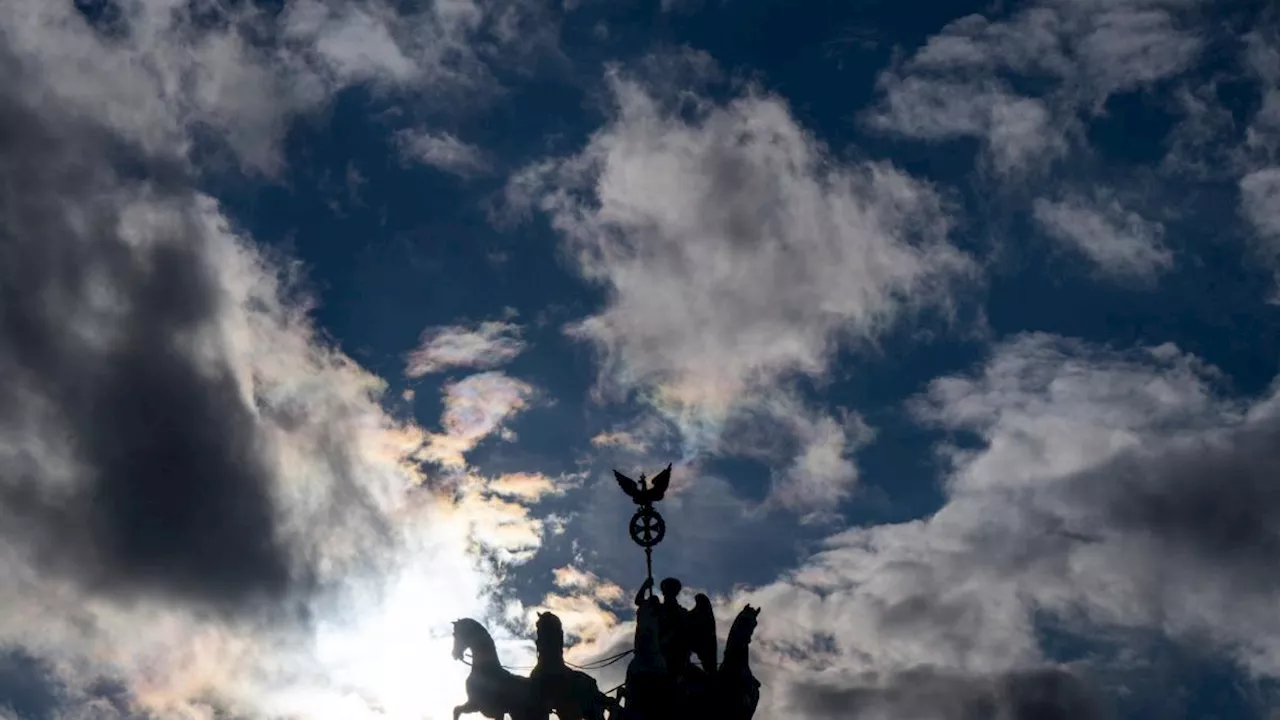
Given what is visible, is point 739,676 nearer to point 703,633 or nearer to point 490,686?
point 703,633

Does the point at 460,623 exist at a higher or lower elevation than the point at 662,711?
higher

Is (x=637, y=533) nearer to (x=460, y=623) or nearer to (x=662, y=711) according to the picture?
(x=662, y=711)

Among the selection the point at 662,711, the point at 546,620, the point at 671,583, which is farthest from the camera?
the point at 546,620

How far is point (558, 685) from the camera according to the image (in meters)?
33.6

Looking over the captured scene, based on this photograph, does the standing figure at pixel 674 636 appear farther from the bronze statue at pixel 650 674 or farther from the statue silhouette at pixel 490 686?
the statue silhouette at pixel 490 686

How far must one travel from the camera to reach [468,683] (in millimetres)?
34688

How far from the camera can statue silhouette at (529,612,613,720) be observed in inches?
1316

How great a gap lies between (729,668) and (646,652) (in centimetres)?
187

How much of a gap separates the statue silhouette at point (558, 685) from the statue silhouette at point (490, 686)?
13.8 inches

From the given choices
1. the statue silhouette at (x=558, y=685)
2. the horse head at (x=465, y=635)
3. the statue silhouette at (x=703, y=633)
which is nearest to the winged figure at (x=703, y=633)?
the statue silhouette at (x=703, y=633)

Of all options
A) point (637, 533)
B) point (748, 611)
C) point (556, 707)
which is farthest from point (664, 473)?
point (556, 707)

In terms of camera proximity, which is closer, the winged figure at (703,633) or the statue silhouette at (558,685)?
the winged figure at (703,633)

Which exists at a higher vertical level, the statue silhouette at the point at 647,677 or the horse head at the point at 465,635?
the horse head at the point at 465,635

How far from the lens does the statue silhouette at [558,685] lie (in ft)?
110
